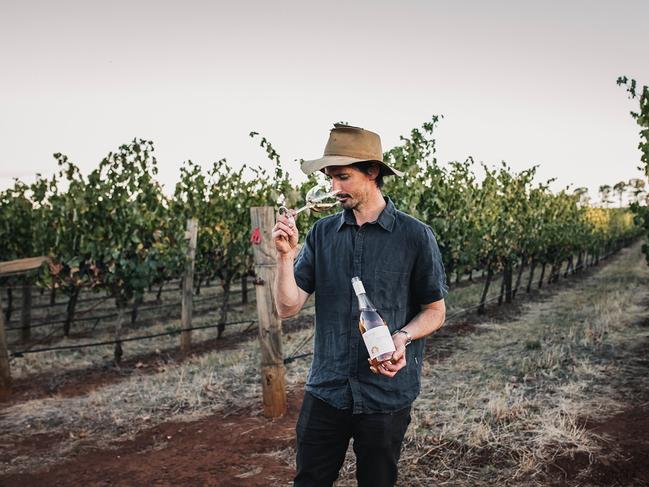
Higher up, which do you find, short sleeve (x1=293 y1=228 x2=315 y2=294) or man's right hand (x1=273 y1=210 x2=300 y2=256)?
man's right hand (x1=273 y1=210 x2=300 y2=256)

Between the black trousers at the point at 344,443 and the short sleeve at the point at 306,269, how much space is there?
1.66 feet

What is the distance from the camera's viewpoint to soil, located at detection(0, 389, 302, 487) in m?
3.78

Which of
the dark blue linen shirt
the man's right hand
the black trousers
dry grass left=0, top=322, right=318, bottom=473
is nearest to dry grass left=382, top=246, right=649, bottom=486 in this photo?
the black trousers

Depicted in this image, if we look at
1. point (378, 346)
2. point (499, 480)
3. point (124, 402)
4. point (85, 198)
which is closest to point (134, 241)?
point (85, 198)

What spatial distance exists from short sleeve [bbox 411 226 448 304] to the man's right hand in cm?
58

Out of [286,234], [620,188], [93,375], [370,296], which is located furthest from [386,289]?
[620,188]

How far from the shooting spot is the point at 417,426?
15.1ft

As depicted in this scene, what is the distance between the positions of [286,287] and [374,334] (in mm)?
464

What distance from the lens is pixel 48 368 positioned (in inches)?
303

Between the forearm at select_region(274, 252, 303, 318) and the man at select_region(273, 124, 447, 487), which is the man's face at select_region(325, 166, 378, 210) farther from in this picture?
the forearm at select_region(274, 252, 303, 318)

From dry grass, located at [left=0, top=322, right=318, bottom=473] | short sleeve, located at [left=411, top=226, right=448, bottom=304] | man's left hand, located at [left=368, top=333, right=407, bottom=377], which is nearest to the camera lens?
man's left hand, located at [left=368, top=333, right=407, bottom=377]

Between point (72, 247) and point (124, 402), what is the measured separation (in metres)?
3.48

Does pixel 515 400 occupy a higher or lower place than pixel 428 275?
lower

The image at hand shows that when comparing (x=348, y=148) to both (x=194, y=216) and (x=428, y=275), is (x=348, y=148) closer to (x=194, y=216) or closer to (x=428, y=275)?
(x=428, y=275)
